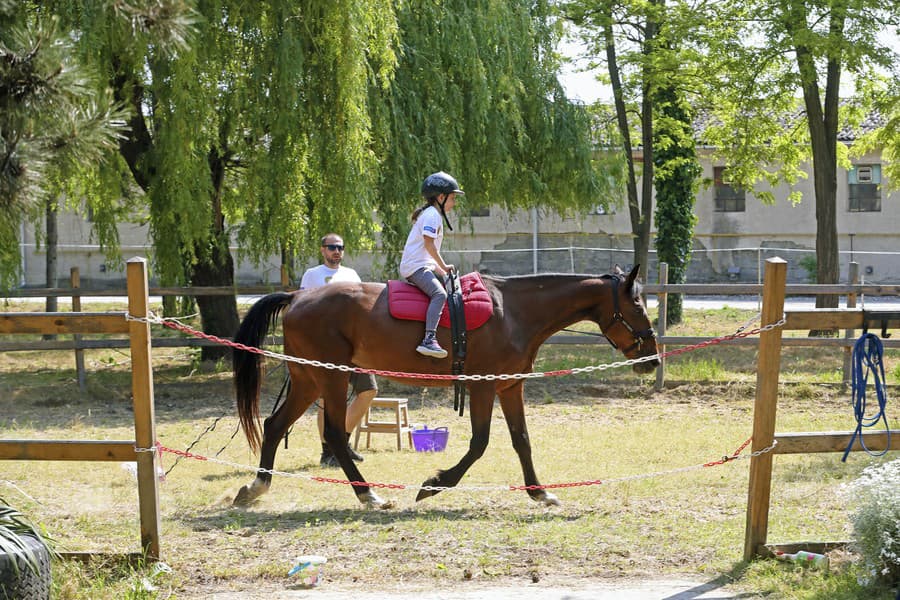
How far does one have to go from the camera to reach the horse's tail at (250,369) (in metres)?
7.80

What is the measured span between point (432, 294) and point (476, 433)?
45.4 inches

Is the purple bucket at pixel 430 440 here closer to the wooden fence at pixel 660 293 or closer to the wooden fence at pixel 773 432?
the wooden fence at pixel 660 293

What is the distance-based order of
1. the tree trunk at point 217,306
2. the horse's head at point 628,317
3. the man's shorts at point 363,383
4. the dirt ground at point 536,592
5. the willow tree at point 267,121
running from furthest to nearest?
the tree trunk at point 217,306, the willow tree at point 267,121, the man's shorts at point 363,383, the horse's head at point 628,317, the dirt ground at point 536,592

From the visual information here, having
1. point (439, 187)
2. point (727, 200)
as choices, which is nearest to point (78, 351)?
point (439, 187)

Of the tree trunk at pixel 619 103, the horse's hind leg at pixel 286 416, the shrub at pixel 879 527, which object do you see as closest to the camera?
the shrub at pixel 879 527

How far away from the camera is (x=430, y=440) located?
33.0 ft

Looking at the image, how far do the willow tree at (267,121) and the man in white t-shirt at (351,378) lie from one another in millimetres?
3969

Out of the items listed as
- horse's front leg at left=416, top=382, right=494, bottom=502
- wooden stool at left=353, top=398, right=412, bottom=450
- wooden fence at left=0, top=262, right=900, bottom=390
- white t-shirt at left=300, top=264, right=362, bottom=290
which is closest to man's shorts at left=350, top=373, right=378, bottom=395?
wooden stool at left=353, top=398, right=412, bottom=450

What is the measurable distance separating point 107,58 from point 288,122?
2.43 meters

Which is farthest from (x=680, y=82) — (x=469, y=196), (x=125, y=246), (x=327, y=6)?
(x=125, y=246)

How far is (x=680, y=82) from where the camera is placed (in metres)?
21.7

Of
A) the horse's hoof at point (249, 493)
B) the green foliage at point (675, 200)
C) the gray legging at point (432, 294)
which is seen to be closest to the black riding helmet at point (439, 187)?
the gray legging at point (432, 294)

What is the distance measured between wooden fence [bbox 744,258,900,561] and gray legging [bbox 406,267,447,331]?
278cm

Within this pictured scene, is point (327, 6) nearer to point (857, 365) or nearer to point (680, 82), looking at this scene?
point (857, 365)
